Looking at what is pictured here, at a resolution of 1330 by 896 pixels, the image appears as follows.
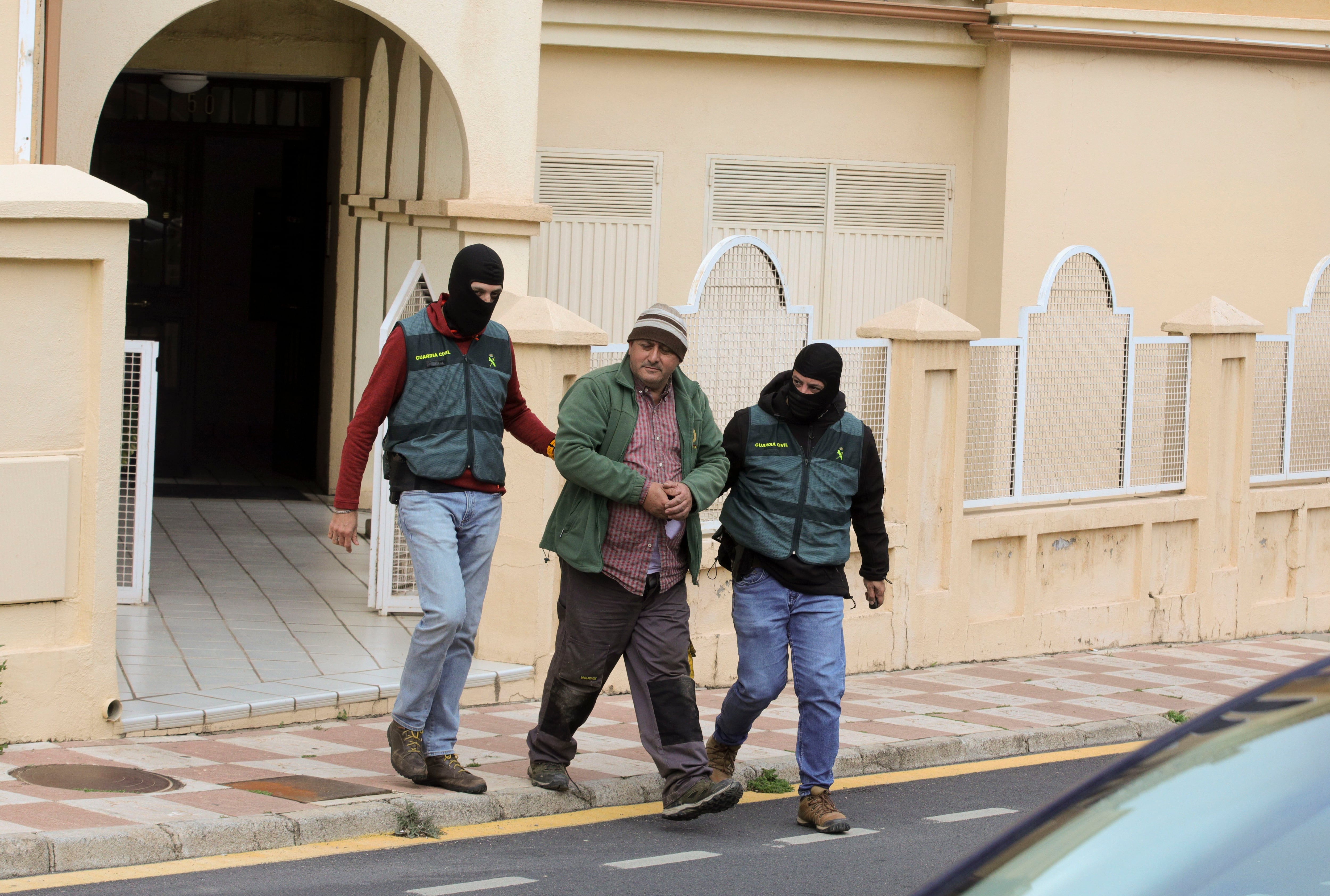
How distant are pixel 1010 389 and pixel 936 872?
499 cm

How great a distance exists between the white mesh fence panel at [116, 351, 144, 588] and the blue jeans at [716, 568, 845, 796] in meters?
3.82

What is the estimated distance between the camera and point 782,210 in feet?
44.6

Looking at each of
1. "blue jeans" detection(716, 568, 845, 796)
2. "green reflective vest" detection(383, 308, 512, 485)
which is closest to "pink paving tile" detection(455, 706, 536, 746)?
"blue jeans" detection(716, 568, 845, 796)

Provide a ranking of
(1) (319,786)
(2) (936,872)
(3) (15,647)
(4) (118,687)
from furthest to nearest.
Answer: (4) (118,687), (3) (15,647), (1) (319,786), (2) (936,872)

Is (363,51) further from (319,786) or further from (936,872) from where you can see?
(936,872)

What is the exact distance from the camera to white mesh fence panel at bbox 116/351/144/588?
895cm

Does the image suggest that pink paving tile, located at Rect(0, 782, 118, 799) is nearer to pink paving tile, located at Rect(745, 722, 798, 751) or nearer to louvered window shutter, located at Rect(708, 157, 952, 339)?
pink paving tile, located at Rect(745, 722, 798, 751)

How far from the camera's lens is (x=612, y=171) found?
13.0m

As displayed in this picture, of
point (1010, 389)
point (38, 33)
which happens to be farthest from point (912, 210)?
point (38, 33)

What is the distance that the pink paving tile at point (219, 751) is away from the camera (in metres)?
6.91

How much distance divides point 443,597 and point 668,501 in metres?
0.91

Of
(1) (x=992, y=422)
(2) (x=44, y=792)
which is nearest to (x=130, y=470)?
(2) (x=44, y=792)

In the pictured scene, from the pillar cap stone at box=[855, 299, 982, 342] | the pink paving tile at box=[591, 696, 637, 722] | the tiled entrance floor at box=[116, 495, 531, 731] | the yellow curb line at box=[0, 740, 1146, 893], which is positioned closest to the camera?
the yellow curb line at box=[0, 740, 1146, 893]

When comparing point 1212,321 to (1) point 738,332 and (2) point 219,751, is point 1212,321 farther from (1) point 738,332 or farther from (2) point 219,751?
(2) point 219,751
